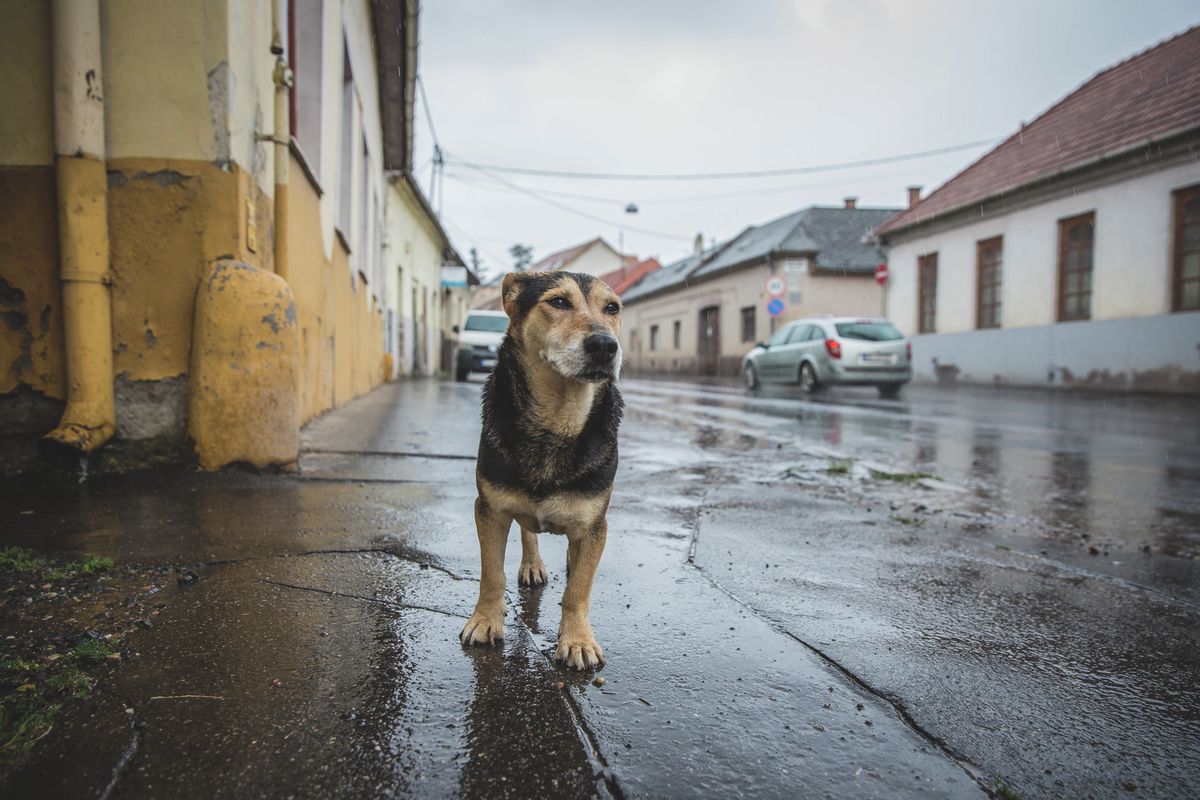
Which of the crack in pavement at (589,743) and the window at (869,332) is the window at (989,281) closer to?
the window at (869,332)

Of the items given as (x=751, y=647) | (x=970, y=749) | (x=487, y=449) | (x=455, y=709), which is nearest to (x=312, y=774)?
(x=455, y=709)

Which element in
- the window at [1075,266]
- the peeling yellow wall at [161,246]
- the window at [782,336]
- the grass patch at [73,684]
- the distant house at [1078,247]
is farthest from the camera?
the window at [782,336]

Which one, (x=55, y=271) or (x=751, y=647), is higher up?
(x=55, y=271)

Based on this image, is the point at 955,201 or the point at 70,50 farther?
the point at 955,201

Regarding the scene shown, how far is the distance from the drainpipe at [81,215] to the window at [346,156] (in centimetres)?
551

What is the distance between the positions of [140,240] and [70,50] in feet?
3.11

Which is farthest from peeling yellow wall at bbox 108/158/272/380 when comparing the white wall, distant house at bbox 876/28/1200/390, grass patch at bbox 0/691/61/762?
the white wall

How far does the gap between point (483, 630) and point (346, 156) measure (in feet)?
30.3

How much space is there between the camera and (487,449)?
213cm

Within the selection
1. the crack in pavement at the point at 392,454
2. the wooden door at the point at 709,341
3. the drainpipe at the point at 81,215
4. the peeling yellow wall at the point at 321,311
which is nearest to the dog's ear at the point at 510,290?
the drainpipe at the point at 81,215

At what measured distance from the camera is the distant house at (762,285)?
25688mm

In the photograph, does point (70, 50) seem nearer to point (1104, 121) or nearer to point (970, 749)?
point (970, 749)

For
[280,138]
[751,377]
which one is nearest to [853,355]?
[751,377]

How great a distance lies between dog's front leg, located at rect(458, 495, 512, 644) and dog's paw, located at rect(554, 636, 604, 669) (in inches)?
8.7
